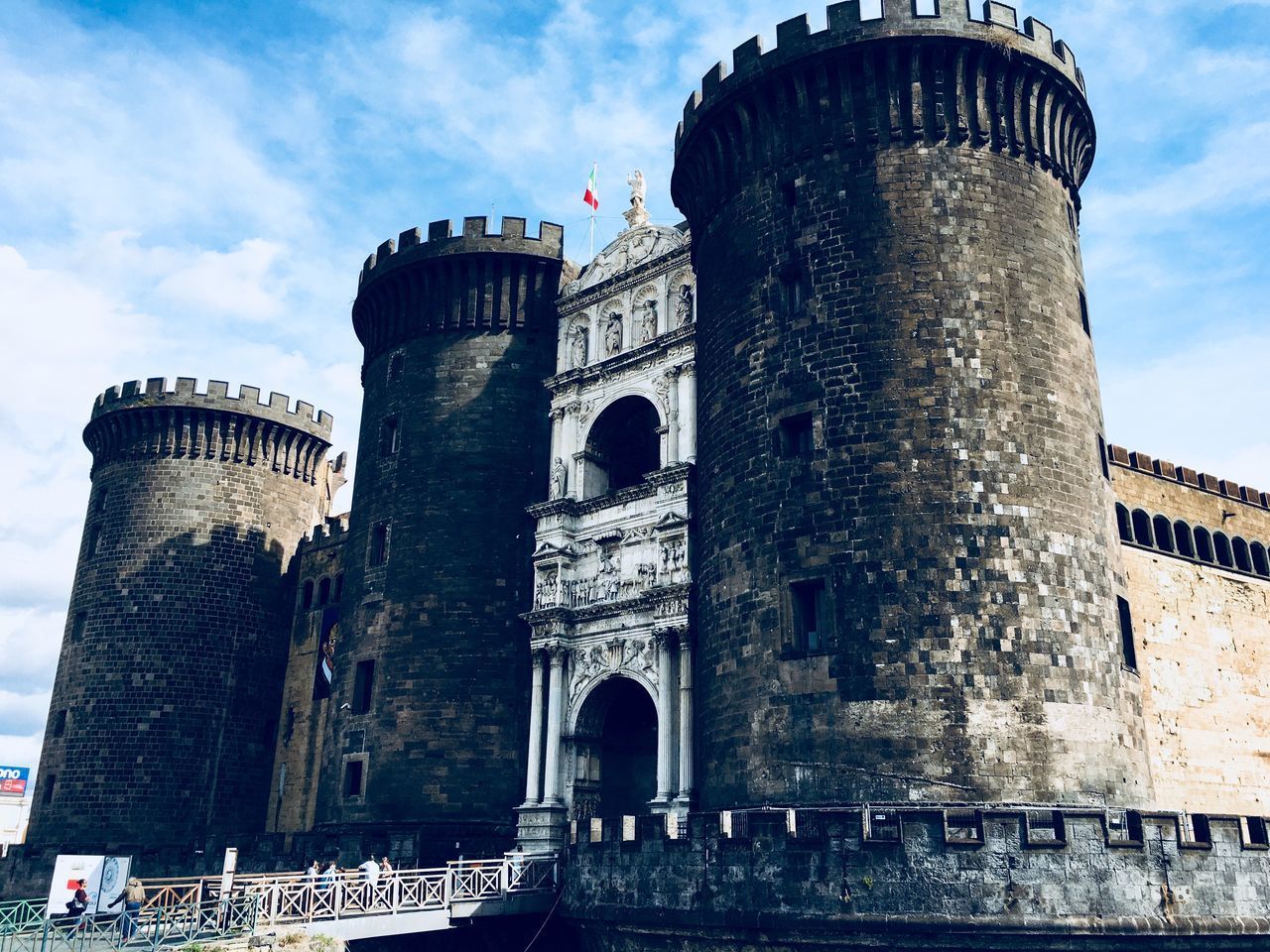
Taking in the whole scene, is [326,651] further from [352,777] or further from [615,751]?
[615,751]

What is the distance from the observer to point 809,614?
955 inches

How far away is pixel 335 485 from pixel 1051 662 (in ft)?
115

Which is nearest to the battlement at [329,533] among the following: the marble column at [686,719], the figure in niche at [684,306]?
the figure in niche at [684,306]

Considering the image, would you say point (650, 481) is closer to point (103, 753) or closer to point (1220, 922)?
point (1220, 922)

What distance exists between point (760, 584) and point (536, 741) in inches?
373

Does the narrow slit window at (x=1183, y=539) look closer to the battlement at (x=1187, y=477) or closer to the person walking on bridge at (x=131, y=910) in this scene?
the battlement at (x=1187, y=477)

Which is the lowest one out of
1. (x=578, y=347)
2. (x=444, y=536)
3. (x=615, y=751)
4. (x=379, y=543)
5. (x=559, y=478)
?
(x=615, y=751)

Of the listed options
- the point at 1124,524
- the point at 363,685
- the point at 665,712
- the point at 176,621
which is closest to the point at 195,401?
the point at 176,621

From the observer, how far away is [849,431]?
80.7 feet

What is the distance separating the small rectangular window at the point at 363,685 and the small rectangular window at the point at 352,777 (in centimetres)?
153

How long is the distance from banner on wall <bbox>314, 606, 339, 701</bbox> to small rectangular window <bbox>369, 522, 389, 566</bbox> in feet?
13.9

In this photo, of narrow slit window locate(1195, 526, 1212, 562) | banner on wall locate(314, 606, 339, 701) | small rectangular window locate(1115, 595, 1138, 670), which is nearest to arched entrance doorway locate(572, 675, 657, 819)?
banner on wall locate(314, 606, 339, 701)

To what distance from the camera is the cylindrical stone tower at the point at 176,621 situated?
131 feet

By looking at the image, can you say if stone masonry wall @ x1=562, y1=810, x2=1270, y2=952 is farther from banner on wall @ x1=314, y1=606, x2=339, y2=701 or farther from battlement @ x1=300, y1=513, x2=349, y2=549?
battlement @ x1=300, y1=513, x2=349, y2=549
